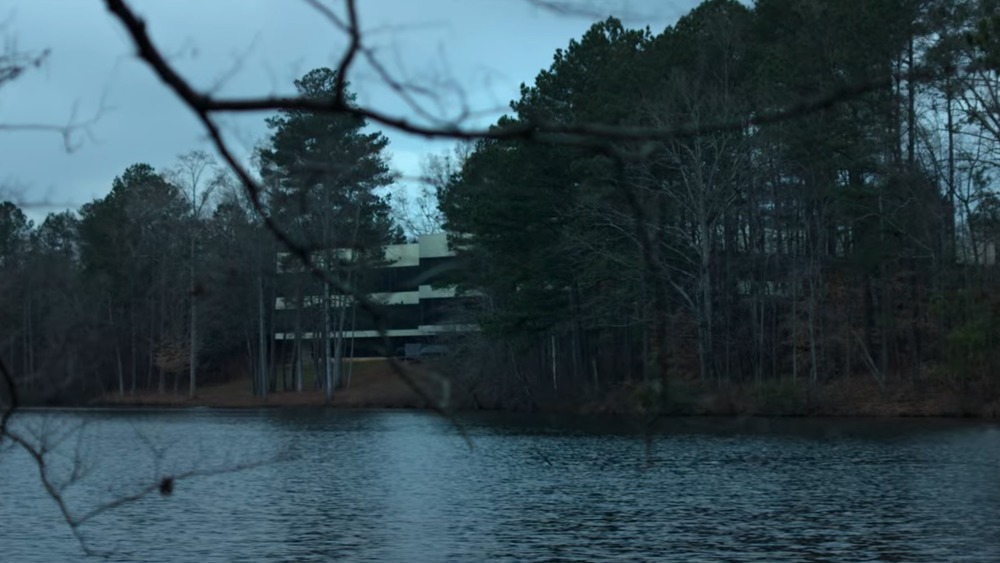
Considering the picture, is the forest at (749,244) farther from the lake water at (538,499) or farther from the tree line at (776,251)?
the lake water at (538,499)

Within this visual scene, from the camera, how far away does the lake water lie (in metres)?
19.1

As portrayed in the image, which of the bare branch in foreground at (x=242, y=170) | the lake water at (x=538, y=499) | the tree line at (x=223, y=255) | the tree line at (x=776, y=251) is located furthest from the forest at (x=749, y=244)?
the bare branch in foreground at (x=242, y=170)

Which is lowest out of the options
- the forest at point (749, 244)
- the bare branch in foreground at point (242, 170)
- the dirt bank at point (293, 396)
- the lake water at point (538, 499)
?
the lake water at point (538, 499)

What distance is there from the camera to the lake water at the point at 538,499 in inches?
751

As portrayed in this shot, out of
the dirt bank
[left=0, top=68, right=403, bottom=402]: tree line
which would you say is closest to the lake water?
[left=0, top=68, right=403, bottom=402]: tree line

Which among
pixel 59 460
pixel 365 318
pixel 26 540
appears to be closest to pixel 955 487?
pixel 26 540

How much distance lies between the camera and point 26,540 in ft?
64.7

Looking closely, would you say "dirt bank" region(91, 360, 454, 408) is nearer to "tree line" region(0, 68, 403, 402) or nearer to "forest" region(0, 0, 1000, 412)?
"forest" region(0, 0, 1000, 412)

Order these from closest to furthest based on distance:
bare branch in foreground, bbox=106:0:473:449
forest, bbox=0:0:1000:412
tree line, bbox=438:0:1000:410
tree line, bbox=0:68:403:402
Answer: bare branch in foreground, bbox=106:0:473:449 < tree line, bbox=0:68:403:402 < forest, bbox=0:0:1000:412 < tree line, bbox=438:0:1000:410

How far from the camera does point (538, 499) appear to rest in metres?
25.2

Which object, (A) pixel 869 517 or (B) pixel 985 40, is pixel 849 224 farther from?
(B) pixel 985 40

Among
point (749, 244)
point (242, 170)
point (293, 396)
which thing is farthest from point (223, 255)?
point (293, 396)

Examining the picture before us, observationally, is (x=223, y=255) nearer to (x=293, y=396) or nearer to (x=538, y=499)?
(x=538, y=499)

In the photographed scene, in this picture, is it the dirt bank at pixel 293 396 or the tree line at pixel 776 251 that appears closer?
the tree line at pixel 776 251
